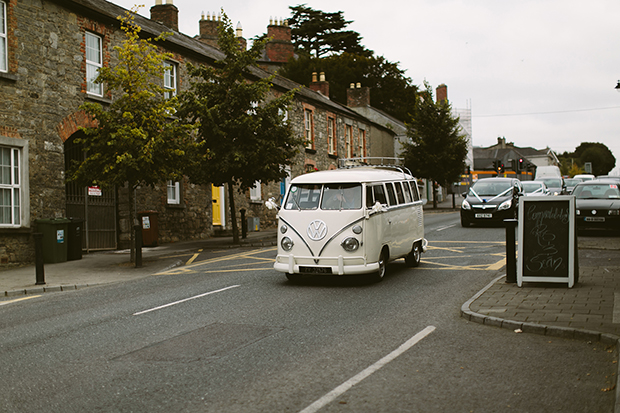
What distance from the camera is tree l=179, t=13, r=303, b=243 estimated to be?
19016 millimetres

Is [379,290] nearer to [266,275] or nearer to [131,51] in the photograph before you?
[266,275]

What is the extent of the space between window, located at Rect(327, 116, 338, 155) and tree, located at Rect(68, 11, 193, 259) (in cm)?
2155

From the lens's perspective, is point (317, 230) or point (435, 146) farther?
point (435, 146)

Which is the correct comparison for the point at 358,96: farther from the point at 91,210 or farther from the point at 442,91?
the point at 91,210

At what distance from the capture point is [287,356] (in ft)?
20.0

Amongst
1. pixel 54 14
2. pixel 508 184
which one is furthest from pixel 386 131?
pixel 54 14

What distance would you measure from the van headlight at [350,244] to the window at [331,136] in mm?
26348

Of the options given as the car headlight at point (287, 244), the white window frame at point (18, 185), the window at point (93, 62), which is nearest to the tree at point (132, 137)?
the white window frame at point (18, 185)

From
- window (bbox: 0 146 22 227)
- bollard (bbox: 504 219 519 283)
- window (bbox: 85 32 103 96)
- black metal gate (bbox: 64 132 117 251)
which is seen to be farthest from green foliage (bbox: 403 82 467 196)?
bollard (bbox: 504 219 519 283)

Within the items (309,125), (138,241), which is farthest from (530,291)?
(309,125)

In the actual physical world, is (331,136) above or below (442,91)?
below

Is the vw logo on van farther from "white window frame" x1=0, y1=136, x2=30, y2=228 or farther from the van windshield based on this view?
"white window frame" x1=0, y1=136, x2=30, y2=228

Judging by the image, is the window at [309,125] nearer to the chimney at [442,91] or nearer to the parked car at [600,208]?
the parked car at [600,208]

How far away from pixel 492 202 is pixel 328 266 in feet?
A: 40.6
